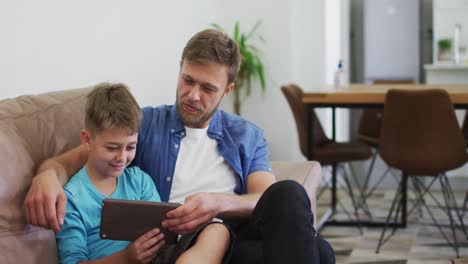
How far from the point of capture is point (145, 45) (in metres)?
3.98

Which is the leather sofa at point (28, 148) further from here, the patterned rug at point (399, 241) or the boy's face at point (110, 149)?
the patterned rug at point (399, 241)

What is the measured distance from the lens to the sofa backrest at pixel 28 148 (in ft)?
5.98

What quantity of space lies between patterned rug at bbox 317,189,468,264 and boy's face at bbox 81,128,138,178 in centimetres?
186

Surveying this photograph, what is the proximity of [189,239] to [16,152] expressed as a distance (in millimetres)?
495

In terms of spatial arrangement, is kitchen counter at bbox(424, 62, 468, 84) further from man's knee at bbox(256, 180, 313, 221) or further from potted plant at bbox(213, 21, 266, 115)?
man's knee at bbox(256, 180, 313, 221)

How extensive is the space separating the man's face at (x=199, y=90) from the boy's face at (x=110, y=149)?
358 mm

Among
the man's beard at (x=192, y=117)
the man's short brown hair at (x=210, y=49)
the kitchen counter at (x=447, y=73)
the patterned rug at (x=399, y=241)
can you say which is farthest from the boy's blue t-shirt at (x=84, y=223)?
the kitchen counter at (x=447, y=73)

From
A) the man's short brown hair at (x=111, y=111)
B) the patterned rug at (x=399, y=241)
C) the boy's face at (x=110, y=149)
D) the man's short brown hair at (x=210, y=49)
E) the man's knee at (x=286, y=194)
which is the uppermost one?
the man's short brown hair at (x=210, y=49)

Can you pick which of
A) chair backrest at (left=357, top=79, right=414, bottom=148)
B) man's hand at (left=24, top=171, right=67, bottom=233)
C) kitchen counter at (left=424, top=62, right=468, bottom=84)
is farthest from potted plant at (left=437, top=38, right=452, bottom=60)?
man's hand at (left=24, top=171, right=67, bottom=233)

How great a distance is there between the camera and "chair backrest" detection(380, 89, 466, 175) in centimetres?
363

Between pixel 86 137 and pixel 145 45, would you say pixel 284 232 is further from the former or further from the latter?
→ pixel 145 45

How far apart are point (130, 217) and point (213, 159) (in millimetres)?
573

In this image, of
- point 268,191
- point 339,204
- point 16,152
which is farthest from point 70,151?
point 339,204

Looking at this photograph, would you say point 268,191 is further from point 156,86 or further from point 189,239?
point 156,86
